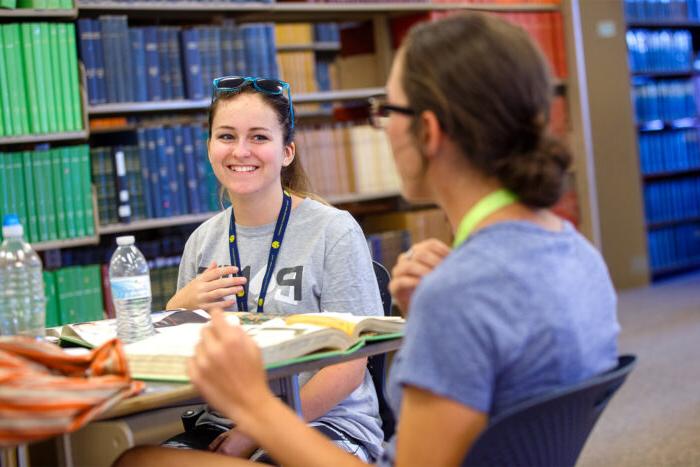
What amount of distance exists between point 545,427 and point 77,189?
118 inches

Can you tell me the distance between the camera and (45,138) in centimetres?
366

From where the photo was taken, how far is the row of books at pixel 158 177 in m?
3.83

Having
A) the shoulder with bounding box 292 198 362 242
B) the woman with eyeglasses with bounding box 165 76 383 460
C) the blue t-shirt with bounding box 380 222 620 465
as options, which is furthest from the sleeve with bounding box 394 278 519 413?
the shoulder with bounding box 292 198 362 242

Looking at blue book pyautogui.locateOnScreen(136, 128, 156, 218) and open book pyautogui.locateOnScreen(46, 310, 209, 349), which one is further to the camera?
blue book pyautogui.locateOnScreen(136, 128, 156, 218)

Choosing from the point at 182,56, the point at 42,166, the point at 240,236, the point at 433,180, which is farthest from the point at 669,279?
the point at 433,180

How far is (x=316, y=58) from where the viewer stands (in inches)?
209

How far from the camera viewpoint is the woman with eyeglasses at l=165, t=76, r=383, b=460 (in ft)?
5.81

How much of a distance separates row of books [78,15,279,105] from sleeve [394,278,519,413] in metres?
3.07

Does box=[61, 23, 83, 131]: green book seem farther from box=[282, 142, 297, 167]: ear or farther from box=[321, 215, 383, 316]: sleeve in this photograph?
box=[321, 215, 383, 316]: sleeve

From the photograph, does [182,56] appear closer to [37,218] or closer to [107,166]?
[107,166]

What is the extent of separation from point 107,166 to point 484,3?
2.41 meters

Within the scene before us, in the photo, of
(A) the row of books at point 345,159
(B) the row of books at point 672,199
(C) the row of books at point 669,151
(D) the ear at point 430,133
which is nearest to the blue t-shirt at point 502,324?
(D) the ear at point 430,133

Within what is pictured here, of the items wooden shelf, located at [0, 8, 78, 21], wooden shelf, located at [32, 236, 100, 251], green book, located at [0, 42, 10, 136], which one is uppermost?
wooden shelf, located at [0, 8, 78, 21]

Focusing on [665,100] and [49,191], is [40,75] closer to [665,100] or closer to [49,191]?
[49,191]
